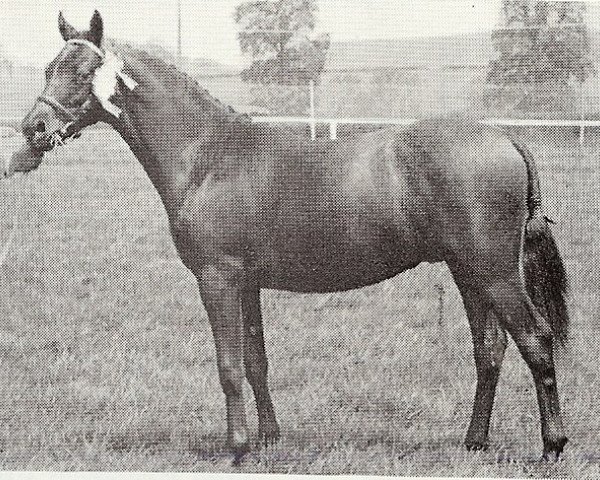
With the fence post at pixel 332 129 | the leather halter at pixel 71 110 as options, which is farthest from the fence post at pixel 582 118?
the leather halter at pixel 71 110

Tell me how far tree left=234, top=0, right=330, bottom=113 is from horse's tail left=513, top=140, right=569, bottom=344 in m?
0.67

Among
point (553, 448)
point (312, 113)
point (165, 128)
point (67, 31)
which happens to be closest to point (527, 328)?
point (553, 448)

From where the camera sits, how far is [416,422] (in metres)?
2.10

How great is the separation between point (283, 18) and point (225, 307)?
90 centimetres

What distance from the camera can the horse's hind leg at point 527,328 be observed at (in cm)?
188

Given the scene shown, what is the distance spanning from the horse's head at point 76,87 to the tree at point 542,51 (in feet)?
3.58

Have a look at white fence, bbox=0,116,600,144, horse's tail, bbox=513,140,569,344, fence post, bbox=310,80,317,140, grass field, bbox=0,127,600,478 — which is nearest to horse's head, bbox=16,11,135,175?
grass field, bbox=0,127,600,478

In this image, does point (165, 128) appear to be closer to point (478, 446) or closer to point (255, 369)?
point (255, 369)

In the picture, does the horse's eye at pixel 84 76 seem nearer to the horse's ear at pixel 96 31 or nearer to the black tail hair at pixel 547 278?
the horse's ear at pixel 96 31

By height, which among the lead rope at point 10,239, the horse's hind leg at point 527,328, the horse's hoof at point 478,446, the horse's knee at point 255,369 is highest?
the lead rope at point 10,239

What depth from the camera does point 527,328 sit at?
1.89 metres

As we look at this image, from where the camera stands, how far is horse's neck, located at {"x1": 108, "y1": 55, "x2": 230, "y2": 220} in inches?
75.4

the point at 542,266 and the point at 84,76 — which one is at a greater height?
the point at 84,76

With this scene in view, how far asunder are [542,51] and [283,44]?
2.50 feet
